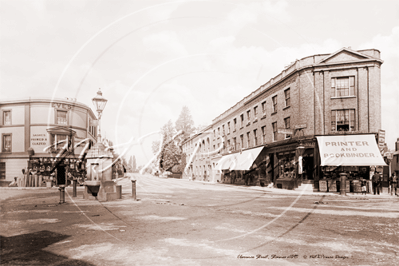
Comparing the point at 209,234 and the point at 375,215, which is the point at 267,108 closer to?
the point at 375,215

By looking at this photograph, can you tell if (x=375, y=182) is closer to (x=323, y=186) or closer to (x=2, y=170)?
(x=323, y=186)

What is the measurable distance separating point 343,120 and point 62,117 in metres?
33.5

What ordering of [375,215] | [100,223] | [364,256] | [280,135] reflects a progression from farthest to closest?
[280,135]
[375,215]
[100,223]
[364,256]

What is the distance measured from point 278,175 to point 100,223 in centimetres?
2538

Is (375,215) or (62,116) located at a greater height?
(62,116)

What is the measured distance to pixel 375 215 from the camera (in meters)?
11.0

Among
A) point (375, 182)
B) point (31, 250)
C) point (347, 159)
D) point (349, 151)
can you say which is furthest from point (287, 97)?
point (31, 250)

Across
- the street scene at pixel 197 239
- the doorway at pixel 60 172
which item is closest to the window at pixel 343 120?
the street scene at pixel 197 239

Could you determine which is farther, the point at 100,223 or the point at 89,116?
the point at 89,116

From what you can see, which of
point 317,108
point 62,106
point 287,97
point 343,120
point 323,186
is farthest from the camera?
point 62,106

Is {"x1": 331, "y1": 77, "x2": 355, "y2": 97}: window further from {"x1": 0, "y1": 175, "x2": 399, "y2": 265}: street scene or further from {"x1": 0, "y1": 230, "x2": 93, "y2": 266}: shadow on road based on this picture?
{"x1": 0, "y1": 230, "x2": 93, "y2": 266}: shadow on road

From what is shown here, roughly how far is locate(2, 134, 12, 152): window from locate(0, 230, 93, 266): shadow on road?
116ft

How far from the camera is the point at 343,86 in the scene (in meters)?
26.3

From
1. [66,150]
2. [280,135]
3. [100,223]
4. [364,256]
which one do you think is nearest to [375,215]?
[364,256]
